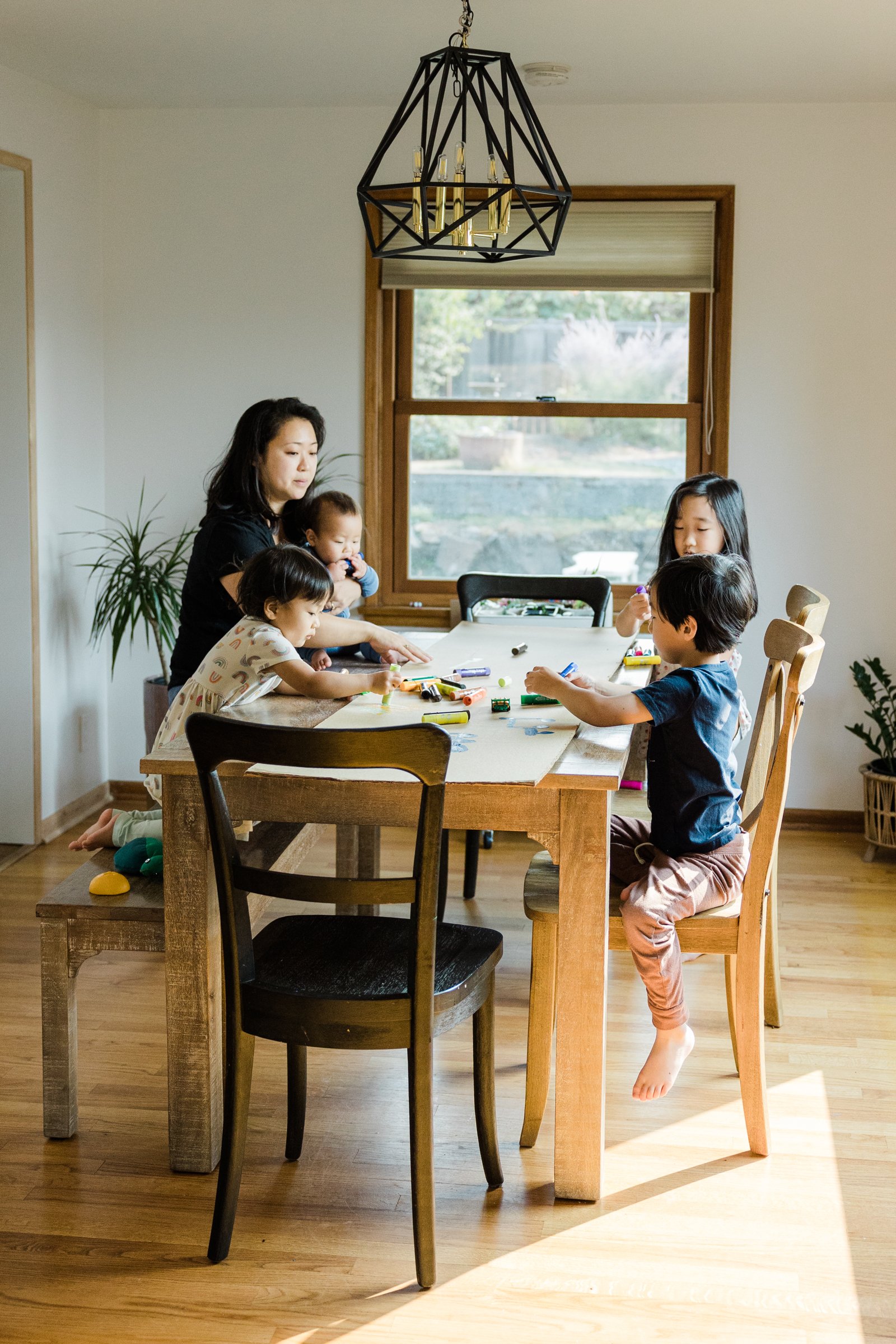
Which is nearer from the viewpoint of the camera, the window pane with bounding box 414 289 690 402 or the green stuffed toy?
the green stuffed toy

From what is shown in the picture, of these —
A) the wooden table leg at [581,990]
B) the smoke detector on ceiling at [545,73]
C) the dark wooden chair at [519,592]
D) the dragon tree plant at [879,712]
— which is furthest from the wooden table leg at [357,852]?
the smoke detector on ceiling at [545,73]

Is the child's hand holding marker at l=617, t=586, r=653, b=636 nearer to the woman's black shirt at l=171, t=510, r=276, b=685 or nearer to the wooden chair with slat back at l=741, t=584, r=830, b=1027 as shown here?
the wooden chair with slat back at l=741, t=584, r=830, b=1027

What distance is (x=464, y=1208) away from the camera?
6.89 feet

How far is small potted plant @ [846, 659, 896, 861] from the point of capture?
13.3 ft

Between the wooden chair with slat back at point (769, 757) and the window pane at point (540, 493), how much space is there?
A: 1.70 metres

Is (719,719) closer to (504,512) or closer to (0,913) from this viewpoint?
(0,913)

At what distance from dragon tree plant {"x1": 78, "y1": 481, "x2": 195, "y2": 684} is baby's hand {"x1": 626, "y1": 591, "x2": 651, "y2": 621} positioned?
5.78 ft

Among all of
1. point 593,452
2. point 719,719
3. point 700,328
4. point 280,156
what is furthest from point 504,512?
point 719,719

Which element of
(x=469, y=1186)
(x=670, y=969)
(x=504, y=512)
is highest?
(x=504, y=512)

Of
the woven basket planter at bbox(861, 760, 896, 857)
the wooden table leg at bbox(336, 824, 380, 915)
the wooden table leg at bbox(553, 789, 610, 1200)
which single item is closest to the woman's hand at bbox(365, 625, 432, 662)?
the wooden table leg at bbox(336, 824, 380, 915)

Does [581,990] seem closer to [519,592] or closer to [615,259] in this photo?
[519,592]

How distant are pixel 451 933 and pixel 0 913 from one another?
1.92 metres

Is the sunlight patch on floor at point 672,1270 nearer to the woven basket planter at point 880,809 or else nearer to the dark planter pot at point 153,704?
the woven basket planter at point 880,809

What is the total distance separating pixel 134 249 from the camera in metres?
4.49
